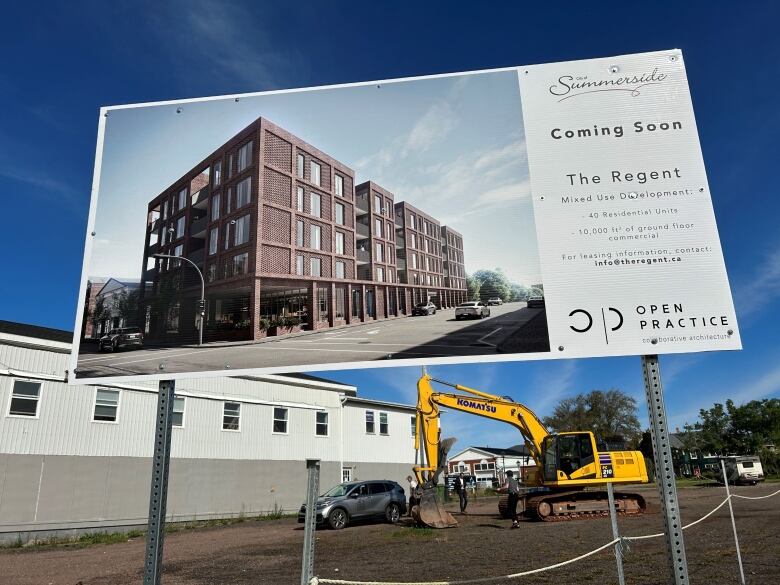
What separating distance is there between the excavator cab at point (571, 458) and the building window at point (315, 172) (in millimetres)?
16932

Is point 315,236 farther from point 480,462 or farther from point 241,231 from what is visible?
point 480,462

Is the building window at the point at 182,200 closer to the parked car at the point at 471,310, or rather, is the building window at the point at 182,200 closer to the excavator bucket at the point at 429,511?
the parked car at the point at 471,310

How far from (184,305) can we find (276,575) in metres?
7.97

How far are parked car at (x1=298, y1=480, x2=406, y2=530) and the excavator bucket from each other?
200 cm

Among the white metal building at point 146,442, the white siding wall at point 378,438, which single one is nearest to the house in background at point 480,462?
the white siding wall at point 378,438

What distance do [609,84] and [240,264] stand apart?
301 cm

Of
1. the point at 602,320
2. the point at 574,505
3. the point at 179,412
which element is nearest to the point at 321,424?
the point at 179,412

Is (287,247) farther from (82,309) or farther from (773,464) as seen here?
(773,464)

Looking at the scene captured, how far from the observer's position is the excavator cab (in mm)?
18172

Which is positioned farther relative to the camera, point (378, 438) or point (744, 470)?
point (744, 470)

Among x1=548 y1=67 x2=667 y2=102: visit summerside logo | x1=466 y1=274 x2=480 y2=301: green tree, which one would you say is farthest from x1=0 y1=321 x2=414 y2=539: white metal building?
x1=548 y1=67 x2=667 y2=102: visit summerside logo

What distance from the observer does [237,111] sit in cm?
416

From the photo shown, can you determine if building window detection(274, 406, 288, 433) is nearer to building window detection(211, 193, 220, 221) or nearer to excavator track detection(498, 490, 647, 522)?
excavator track detection(498, 490, 647, 522)

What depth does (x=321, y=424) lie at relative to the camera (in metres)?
28.5
